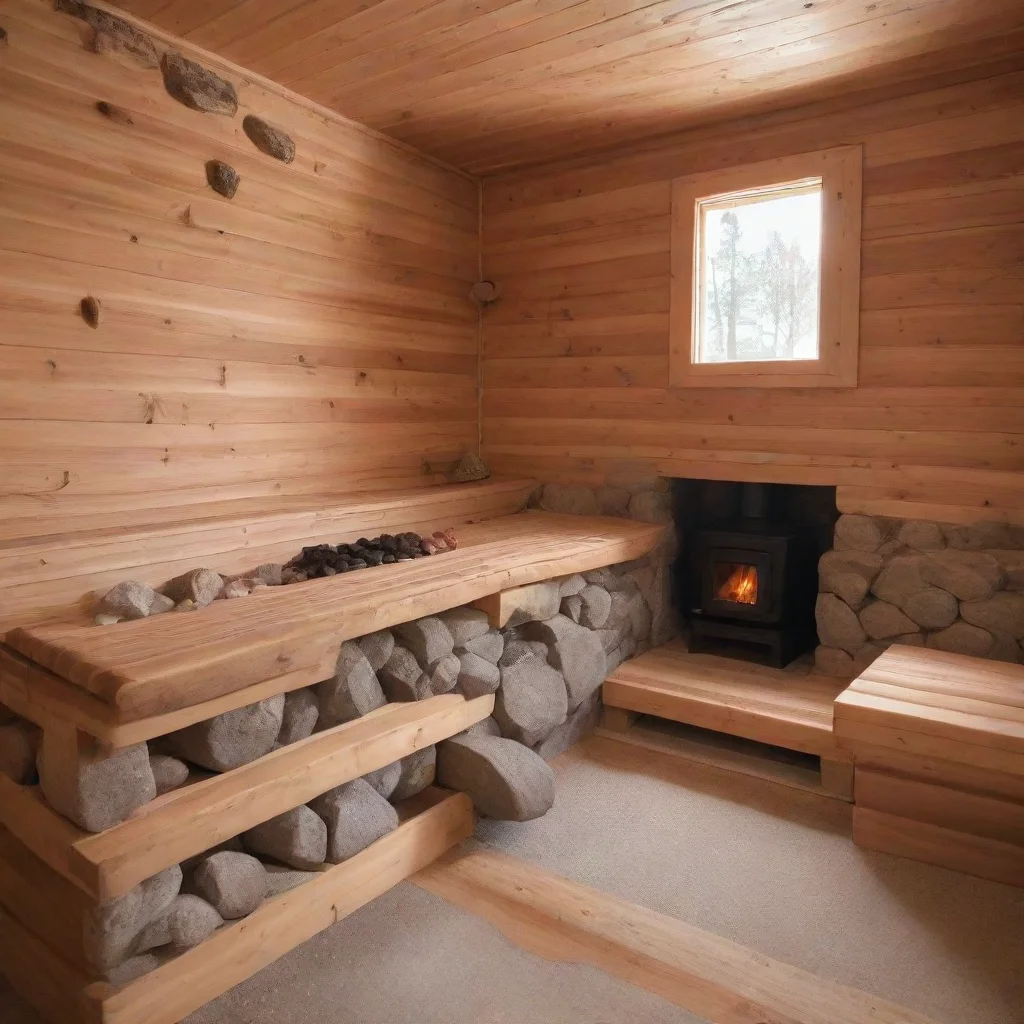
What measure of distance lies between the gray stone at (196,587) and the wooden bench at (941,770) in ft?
6.83

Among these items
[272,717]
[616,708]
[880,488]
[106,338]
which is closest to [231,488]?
[106,338]

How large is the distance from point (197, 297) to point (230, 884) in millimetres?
2147

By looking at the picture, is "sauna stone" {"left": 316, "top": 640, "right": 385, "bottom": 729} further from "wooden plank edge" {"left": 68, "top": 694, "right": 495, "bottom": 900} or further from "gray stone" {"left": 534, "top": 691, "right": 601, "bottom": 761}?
"gray stone" {"left": 534, "top": 691, "right": 601, "bottom": 761}

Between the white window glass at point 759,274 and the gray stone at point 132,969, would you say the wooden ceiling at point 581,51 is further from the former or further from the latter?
the gray stone at point 132,969

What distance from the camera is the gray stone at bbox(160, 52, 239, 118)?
10.0ft

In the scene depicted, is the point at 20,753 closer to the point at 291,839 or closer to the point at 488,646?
the point at 291,839

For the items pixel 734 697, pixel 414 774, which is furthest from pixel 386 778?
pixel 734 697

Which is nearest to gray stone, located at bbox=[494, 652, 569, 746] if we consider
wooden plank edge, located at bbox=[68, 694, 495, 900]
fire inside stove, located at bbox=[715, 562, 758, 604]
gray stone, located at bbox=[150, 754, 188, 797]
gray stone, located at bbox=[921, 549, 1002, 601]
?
wooden plank edge, located at bbox=[68, 694, 495, 900]

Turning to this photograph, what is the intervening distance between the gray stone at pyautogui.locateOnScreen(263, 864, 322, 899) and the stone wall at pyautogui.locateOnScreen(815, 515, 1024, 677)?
242 centimetres

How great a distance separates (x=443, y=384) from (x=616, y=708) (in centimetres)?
192

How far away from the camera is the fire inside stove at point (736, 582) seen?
384 cm

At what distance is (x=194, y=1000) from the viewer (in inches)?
78.2

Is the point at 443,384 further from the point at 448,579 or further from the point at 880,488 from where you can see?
the point at 880,488

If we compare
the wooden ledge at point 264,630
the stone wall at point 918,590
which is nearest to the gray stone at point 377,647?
the wooden ledge at point 264,630
